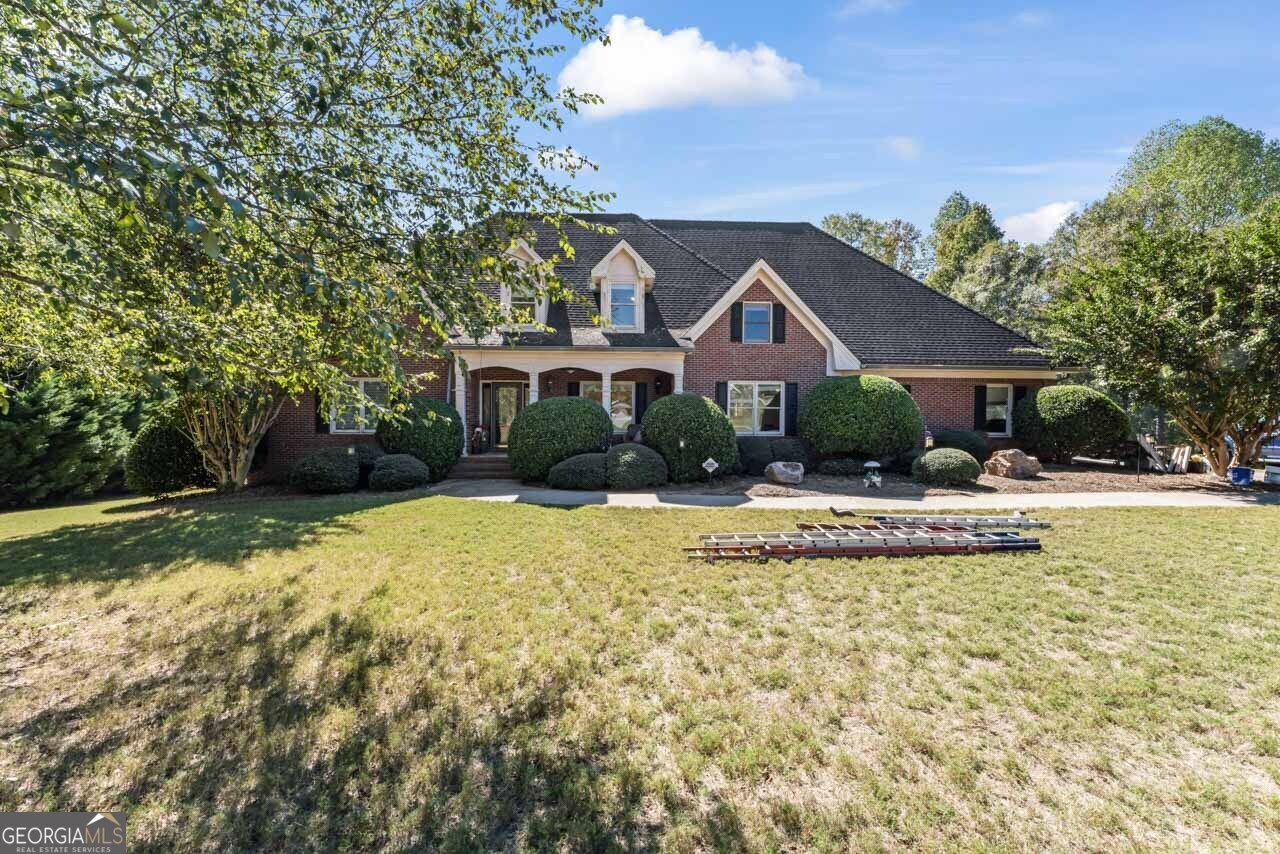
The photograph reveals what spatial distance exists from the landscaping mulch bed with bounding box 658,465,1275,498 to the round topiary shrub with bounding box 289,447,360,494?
284 inches

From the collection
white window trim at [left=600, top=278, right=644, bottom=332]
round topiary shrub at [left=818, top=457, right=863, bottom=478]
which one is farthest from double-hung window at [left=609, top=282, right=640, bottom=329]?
round topiary shrub at [left=818, top=457, right=863, bottom=478]

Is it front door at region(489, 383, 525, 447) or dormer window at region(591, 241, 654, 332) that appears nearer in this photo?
dormer window at region(591, 241, 654, 332)

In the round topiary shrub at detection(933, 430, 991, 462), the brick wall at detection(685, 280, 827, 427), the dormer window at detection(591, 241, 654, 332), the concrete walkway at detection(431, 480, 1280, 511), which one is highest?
the dormer window at detection(591, 241, 654, 332)

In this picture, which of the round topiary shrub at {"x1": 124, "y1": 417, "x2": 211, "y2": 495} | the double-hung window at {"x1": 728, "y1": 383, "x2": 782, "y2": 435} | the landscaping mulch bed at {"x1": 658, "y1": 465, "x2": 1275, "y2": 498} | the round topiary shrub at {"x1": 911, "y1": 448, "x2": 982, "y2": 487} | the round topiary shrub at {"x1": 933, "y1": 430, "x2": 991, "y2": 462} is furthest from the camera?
the double-hung window at {"x1": 728, "y1": 383, "x2": 782, "y2": 435}

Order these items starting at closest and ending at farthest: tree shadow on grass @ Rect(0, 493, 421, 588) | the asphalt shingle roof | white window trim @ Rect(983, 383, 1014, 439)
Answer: tree shadow on grass @ Rect(0, 493, 421, 588), the asphalt shingle roof, white window trim @ Rect(983, 383, 1014, 439)

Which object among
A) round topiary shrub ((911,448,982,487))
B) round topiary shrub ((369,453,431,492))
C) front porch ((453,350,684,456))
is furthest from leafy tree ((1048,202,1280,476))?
round topiary shrub ((369,453,431,492))

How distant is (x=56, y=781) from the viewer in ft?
10.4

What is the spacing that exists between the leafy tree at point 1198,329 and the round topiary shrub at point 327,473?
19.2 m

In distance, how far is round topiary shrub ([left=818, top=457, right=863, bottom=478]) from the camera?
1422 centimetres

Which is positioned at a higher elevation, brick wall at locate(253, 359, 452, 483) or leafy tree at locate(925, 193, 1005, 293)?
leafy tree at locate(925, 193, 1005, 293)

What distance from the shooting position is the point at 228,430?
Result: 12.5 meters

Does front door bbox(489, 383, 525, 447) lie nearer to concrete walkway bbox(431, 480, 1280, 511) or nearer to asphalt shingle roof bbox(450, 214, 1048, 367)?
asphalt shingle roof bbox(450, 214, 1048, 367)

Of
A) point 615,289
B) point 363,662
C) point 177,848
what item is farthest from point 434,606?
point 615,289

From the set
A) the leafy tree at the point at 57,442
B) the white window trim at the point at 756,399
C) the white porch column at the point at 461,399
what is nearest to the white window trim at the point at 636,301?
the white window trim at the point at 756,399
